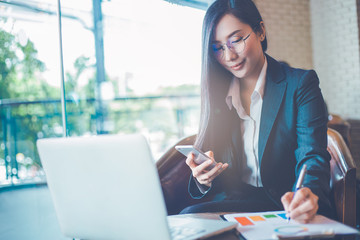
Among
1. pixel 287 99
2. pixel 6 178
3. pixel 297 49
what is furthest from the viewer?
pixel 297 49

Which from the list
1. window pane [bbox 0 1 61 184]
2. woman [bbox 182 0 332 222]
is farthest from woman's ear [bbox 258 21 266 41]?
window pane [bbox 0 1 61 184]

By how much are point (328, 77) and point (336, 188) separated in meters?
3.81

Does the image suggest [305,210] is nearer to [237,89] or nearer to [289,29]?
[237,89]

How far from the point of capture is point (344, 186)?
5.03ft

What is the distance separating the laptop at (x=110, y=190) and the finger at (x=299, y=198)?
16 cm

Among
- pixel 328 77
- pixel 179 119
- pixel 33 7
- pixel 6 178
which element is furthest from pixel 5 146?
pixel 328 77

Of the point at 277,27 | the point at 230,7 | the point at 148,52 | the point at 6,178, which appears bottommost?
the point at 6,178

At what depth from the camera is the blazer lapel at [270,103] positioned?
1384 mm

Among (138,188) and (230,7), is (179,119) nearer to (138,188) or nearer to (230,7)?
(230,7)

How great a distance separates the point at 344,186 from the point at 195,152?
847 millimetres

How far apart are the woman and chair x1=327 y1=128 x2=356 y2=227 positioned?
287 mm

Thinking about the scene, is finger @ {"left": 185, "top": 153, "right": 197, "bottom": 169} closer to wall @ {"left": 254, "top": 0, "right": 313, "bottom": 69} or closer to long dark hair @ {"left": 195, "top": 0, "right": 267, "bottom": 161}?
long dark hair @ {"left": 195, "top": 0, "right": 267, "bottom": 161}

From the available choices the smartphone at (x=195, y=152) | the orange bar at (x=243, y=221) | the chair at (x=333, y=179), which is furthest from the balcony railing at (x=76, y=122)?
the orange bar at (x=243, y=221)

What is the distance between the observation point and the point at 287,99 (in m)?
1.37
